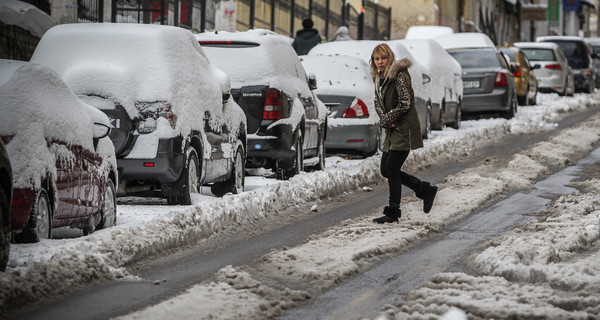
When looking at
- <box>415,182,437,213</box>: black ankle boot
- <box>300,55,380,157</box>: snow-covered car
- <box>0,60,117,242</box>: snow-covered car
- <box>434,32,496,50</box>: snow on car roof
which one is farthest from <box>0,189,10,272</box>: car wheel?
<box>434,32,496,50</box>: snow on car roof

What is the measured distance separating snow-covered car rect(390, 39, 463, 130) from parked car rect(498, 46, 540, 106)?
607 centimetres

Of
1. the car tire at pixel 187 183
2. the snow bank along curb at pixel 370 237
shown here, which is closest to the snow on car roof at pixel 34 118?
the snow bank along curb at pixel 370 237

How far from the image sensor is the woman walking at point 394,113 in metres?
11.4

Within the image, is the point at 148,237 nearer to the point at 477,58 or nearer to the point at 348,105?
the point at 348,105

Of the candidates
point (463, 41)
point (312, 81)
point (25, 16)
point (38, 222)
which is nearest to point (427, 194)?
point (38, 222)

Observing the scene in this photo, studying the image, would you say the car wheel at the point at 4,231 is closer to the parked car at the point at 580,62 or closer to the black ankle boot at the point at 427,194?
the black ankle boot at the point at 427,194

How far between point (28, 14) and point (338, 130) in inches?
210

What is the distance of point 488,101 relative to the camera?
28172 mm

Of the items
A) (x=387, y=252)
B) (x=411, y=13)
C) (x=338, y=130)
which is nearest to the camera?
(x=387, y=252)

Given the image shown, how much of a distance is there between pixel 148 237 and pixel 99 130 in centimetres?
132

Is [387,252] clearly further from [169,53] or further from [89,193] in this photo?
[169,53]

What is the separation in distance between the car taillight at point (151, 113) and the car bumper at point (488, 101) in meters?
17.1

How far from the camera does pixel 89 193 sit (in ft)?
32.9

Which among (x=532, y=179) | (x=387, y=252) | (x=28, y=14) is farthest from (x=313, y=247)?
(x=28, y=14)
